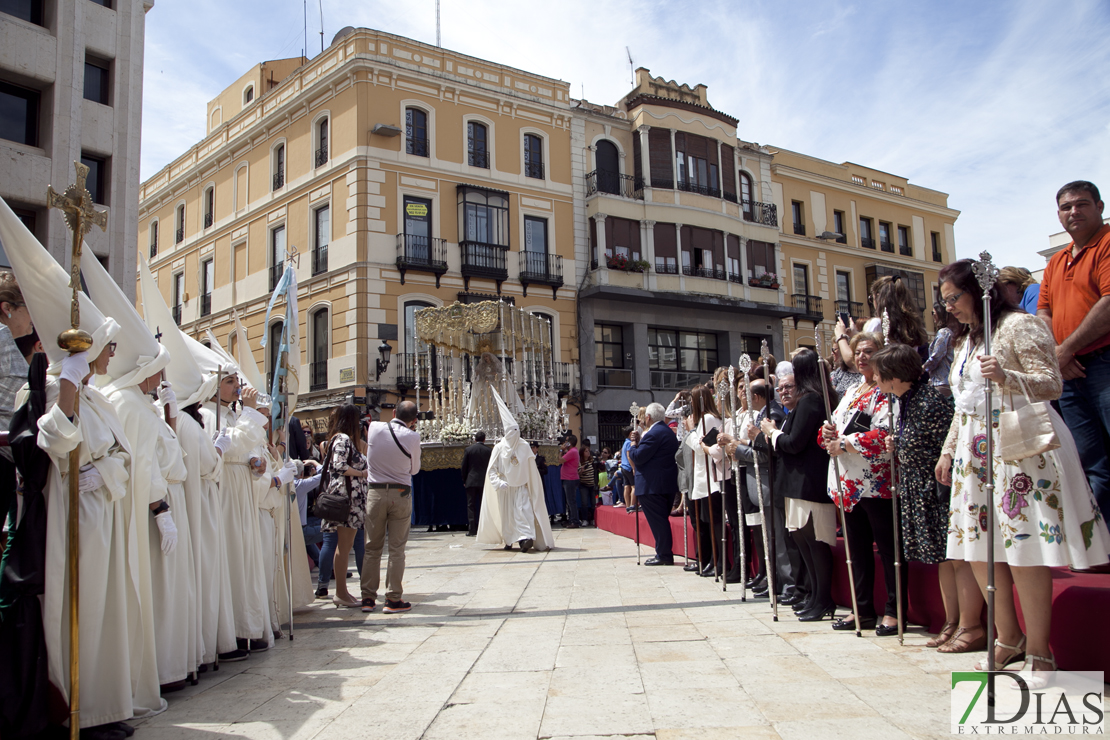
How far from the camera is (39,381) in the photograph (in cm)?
386

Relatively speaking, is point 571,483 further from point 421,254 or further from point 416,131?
point 416,131

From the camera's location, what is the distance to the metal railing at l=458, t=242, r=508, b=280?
24.9 m

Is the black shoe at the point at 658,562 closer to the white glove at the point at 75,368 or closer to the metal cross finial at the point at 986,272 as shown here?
the metal cross finial at the point at 986,272

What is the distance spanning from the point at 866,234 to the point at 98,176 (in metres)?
30.0

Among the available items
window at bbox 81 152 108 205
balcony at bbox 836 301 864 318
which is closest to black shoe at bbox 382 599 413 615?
window at bbox 81 152 108 205

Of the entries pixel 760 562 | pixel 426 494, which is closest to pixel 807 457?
pixel 760 562

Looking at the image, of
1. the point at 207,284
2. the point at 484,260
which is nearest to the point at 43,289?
the point at 484,260

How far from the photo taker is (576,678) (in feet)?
14.4

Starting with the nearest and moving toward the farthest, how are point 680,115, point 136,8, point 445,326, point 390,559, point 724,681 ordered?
point 724,681
point 390,559
point 445,326
point 136,8
point 680,115

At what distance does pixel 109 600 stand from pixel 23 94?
16.9 meters

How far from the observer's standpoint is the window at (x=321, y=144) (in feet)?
82.2

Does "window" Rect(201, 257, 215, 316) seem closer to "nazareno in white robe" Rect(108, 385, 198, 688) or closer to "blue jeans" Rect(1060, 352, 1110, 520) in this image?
"nazareno in white robe" Rect(108, 385, 198, 688)

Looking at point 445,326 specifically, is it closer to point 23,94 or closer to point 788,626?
A: point 23,94

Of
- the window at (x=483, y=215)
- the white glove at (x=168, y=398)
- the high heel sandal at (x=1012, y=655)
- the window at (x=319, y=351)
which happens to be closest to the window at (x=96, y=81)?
the window at (x=319, y=351)
